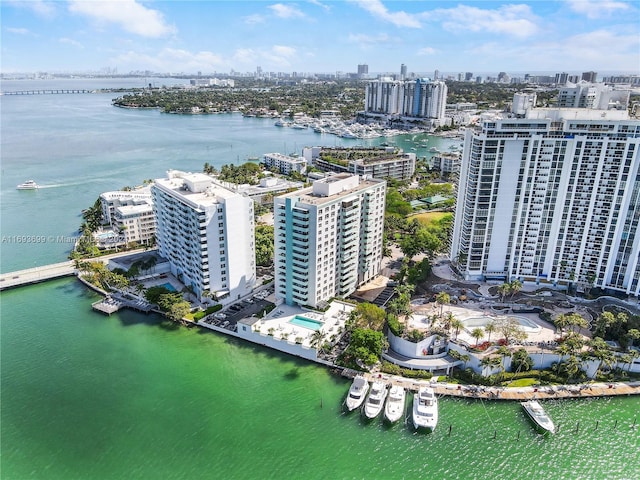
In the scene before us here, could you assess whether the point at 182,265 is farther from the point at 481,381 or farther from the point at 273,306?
the point at 481,381

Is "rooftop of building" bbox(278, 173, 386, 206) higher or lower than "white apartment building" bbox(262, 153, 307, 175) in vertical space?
higher

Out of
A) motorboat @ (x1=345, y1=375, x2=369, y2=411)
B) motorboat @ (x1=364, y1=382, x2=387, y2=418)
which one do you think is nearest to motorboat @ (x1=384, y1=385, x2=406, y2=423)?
motorboat @ (x1=364, y1=382, x2=387, y2=418)

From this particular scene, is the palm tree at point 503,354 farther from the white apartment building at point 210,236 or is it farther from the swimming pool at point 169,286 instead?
the swimming pool at point 169,286

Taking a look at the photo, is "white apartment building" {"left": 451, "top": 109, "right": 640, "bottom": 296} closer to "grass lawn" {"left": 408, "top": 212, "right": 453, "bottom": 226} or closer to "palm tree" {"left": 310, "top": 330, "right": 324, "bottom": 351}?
"palm tree" {"left": 310, "top": 330, "right": 324, "bottom": 351}

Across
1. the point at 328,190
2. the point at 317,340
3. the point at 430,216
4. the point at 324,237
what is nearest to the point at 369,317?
the point at 317,340

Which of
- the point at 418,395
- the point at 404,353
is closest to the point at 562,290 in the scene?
the point at 404,353

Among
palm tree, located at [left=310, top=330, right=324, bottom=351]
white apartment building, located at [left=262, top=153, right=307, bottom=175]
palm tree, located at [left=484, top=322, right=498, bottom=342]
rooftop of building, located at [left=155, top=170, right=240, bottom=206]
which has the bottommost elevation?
palm tree, located at [left=310, top=330, right=324, bottom=351]
